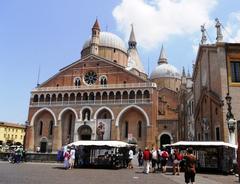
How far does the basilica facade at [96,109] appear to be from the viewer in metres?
42.2

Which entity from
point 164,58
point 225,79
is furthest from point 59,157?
point 164,58

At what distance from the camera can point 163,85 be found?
67.4 m

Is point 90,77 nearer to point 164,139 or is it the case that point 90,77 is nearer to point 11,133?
point 164,139

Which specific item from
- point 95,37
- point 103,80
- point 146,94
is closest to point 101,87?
point 103,80

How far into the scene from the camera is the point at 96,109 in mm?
43375

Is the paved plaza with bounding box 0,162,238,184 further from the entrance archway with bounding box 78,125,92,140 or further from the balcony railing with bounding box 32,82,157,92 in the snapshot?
the entrance archway with bounding box 78,125,92,140

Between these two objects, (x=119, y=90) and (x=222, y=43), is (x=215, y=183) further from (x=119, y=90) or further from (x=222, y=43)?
(x=119, y=90)

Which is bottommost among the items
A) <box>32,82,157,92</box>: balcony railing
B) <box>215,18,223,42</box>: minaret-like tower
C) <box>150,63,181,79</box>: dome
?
<box>32,82,157,92</box>: balcony railing

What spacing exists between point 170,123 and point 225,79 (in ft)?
68.1

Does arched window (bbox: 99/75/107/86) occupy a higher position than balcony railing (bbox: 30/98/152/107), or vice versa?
arched window (bbox: 99/75/107/86)

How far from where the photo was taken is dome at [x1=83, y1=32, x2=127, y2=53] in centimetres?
5791

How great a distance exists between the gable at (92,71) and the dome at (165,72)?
992 inches

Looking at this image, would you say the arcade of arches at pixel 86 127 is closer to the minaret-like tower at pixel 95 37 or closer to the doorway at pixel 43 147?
the doorway at pixel 43 147

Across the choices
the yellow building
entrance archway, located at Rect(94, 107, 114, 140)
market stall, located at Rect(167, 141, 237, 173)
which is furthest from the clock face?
the yellow building
